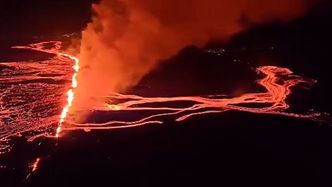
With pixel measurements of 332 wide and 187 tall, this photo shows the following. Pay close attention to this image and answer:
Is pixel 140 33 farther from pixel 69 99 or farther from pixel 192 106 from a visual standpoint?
pixel 192 106

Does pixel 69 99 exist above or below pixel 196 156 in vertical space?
above

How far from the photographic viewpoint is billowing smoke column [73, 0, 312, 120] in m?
15.7

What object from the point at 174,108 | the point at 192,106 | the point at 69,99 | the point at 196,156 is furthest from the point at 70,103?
the point at 196,156

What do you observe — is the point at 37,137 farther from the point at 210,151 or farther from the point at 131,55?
the point at 131,55

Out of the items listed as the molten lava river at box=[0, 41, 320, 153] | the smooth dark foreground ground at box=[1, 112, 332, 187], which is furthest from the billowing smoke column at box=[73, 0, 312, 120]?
the smooth dark foreground ground at box=[1, 112, 332, 187]

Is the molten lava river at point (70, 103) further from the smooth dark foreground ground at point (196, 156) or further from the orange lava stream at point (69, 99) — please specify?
the smooth dark foreground ground at point (196, 156)

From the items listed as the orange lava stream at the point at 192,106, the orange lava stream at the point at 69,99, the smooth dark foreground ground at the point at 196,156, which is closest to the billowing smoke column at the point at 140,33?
the orange lava stream at the point at 69,99

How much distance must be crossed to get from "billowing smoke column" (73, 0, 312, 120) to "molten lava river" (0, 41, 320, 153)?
2.05ft

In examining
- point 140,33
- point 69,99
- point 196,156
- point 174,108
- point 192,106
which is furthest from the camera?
point 140,33

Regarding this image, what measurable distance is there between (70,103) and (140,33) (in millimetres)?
5312

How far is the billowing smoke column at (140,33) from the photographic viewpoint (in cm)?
1573

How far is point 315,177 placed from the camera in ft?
31.2

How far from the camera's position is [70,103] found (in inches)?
545

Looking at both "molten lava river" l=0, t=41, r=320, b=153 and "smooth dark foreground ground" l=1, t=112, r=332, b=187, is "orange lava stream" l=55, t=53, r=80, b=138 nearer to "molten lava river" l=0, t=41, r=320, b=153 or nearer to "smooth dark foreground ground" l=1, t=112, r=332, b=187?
"molten lava river" l=0, t=41, r=320, b=153
